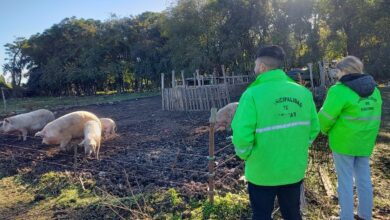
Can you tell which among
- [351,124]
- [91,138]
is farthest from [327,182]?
[91,138]

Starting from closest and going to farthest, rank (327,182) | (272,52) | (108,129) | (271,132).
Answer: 1. (271,132)
2. (272,52)
3. (327,182)
4. (108,129)

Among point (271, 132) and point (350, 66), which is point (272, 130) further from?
point (350, 66)

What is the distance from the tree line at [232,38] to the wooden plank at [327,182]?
16662mm

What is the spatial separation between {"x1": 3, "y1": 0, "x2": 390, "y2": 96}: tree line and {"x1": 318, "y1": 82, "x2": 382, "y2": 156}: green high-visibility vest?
61.5 ft

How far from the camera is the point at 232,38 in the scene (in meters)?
27.3

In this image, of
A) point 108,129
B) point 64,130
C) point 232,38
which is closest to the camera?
point 64,130

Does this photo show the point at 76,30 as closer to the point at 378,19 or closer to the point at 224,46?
the point at 224,46

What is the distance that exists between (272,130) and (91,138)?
23.7ft

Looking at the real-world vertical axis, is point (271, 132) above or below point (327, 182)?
above

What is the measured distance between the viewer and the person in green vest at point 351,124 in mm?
3832

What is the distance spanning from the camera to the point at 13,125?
1270 centimetres

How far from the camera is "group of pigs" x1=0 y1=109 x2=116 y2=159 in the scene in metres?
9.48

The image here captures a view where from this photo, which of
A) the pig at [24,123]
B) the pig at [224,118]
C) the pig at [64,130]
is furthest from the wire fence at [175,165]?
the pig at [224,118]

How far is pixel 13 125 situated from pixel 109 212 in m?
9.12
